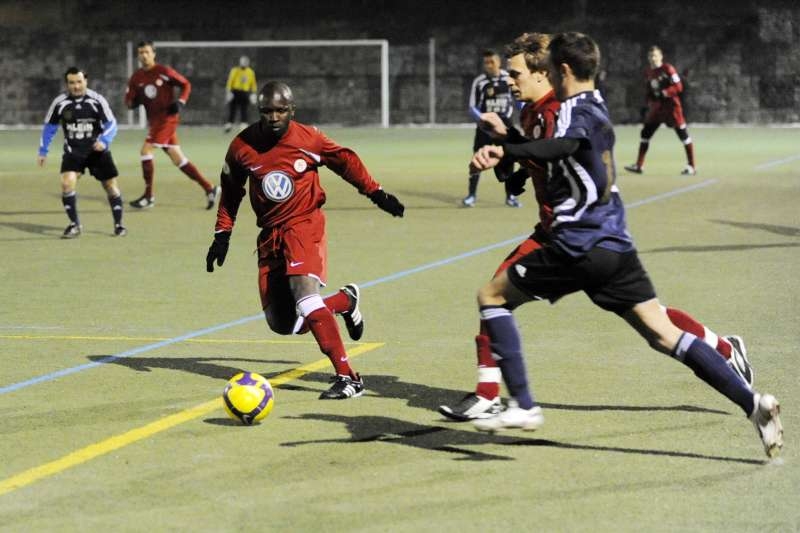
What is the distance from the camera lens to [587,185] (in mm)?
6766

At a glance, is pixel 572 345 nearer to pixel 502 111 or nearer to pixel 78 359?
pixel 78 359

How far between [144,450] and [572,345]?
377cm

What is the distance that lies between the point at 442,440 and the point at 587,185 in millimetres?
1394

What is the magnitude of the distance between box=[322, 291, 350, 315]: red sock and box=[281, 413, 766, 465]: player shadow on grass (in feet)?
5.28

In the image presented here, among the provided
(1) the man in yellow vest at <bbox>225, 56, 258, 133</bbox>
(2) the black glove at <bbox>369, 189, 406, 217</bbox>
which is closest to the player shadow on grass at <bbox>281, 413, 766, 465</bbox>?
(2) the black glove at <bbox>369, 189, 406, 217</bbox>

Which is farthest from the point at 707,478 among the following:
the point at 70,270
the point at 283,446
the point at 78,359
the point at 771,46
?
the point at 771,46

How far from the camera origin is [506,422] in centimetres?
675

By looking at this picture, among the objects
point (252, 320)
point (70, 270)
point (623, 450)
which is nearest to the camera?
point (623, 450)

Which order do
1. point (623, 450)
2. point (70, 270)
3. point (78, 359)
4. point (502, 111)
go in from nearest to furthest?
point (623, 450) → point (78, 359) → point (70, 270) → point (502, 111)

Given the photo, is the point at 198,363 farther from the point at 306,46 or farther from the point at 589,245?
the point at 306,46

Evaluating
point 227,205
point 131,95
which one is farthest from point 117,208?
point 227,205

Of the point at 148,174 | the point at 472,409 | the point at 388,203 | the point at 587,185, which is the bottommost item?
the point at 148,174

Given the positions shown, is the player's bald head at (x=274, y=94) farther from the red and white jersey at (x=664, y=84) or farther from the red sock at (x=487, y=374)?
the red and white jersey at (x=664, y=84)

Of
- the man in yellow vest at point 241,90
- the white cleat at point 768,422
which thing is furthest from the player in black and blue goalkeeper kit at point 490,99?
the man in yellow vest at point 241,90
